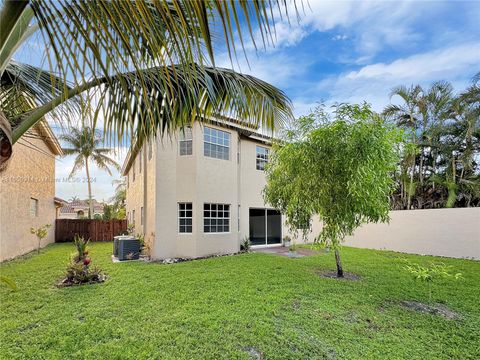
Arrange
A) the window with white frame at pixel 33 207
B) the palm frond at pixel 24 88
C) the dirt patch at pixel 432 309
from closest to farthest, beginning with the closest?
the palm frond at pixel 24 88
the dirt patch at pixel 432 309
the window with white frame at pixel 33 207

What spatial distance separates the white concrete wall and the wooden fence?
1898 cm

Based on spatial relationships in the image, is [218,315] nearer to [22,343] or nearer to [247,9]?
[22,343]

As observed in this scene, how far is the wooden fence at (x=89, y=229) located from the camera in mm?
21780

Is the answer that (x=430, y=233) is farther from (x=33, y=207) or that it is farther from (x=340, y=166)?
(x=33, y=207)

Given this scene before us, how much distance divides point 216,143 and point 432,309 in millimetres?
10918

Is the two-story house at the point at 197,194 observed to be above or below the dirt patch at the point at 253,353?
above

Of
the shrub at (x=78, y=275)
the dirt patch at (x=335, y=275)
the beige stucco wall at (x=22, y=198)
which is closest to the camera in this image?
the shrub at (x=78, y=275)

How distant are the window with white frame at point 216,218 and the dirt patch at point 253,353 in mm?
8869

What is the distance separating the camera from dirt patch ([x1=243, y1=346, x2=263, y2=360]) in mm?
4631

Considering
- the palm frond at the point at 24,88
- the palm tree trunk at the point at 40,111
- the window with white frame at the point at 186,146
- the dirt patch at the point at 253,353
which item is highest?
the window with white frame at the point at 186,146

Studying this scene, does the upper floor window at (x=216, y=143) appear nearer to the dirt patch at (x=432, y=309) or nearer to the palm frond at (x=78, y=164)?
the dirt patch at (x=432, y=309)

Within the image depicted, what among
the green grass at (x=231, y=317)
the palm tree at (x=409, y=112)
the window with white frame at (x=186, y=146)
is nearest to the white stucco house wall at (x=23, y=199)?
the green grass at (x=231, y=317)

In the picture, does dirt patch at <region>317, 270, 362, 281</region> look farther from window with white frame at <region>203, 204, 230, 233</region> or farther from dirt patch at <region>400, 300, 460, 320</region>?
window with white frame at <region>203, 204, 230, 233</region>

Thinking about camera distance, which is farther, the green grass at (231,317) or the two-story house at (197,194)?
the two-story house at (197,194)
